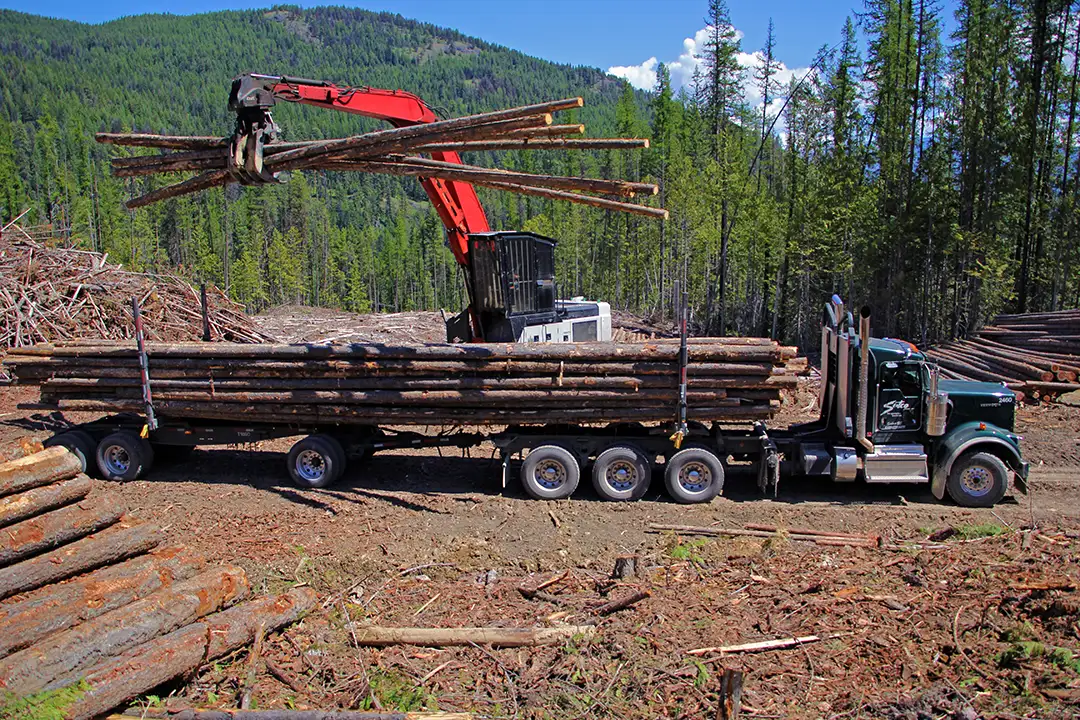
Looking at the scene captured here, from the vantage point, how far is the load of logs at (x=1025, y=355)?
59.0 feet

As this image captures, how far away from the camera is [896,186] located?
3588 centimetres

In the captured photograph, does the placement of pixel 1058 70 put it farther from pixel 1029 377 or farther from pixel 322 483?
pixel 322 483

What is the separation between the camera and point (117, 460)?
12352 millimetres

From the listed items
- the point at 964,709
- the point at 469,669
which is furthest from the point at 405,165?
the point at 964,709

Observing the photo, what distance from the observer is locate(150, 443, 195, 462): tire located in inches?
514

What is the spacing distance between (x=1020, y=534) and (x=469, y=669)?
264 inches

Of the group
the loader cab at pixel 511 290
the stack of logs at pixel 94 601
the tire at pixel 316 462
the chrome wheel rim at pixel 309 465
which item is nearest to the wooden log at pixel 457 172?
the stack of logs at pixel 94 601

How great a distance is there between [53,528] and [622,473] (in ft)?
23.2

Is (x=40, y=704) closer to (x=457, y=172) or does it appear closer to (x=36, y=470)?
(x=36, y=470)

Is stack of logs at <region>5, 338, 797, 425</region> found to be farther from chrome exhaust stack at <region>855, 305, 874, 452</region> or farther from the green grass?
the green grass

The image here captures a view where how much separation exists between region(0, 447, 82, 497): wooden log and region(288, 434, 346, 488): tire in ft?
15.2

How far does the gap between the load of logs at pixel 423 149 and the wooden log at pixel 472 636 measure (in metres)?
4.09

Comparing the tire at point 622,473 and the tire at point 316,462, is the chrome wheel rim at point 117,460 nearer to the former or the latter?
the tire at point 316,462

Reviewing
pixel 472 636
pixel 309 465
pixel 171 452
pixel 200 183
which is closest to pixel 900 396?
pixel 472 636
